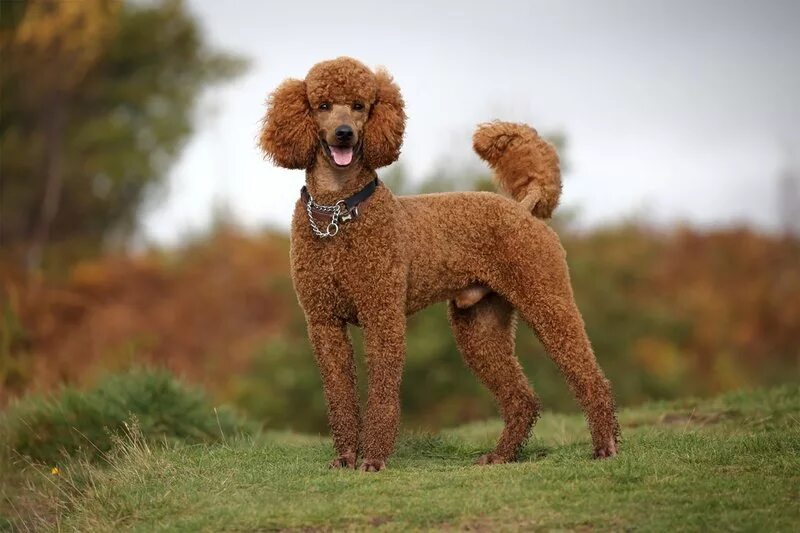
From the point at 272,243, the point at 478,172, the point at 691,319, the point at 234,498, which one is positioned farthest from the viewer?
the point at 272,243

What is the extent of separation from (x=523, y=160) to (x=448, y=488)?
2.62 m

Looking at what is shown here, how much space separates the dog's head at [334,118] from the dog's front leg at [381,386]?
0.98m

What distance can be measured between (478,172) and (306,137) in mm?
12396

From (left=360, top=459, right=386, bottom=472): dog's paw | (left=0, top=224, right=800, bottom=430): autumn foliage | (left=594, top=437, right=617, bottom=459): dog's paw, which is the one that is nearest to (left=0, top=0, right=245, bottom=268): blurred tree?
(left=0, top=224, right=800, bottom=430): autumn foliage

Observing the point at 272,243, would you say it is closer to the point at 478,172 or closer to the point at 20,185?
the point at 20,185

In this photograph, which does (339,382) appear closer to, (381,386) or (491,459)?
(381,386)

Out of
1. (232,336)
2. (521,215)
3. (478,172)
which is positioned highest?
(478,172)

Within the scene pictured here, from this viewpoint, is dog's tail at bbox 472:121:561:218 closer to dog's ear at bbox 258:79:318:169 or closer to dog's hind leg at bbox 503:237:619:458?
dog's hind leg at bbox 503:237:619:458

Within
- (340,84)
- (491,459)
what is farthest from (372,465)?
(340,84)

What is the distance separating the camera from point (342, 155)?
6.74 meters

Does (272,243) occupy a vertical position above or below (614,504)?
above

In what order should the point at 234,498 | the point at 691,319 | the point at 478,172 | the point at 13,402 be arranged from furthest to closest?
the point at 691,319, the point at 478,172, the point at 13,402, the point at 234,498

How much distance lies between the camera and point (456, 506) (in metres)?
6.05

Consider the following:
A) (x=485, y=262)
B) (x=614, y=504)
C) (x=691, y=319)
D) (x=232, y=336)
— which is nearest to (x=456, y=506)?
(x=614, y=504)
